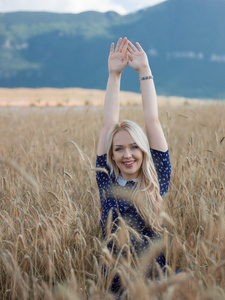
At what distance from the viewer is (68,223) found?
1.70m

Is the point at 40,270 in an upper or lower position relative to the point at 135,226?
lower

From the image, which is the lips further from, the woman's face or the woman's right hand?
the woman's right hand

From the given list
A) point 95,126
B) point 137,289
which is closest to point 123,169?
point 137,289

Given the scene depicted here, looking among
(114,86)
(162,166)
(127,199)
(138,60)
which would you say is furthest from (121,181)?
(138,60)

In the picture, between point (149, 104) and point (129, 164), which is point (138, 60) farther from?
point (129, 164)

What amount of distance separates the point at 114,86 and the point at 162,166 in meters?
0.51

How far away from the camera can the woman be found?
1.56m

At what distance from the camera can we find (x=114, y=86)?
71.7 inches

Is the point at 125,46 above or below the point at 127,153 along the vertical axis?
above

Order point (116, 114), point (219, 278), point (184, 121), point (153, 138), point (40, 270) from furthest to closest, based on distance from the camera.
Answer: point (184, 121) → point (116, 114) → point (153, 138) → point (40, 270) → point (219, 278)

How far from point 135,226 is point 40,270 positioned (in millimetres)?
485

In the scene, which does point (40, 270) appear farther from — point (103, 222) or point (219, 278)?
point (219, 278)

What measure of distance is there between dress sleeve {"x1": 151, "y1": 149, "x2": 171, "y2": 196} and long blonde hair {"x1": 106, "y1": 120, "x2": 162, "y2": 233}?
6 centimetres

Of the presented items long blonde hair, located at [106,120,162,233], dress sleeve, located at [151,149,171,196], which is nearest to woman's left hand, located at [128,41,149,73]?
long blonde hair, located at [106,120,162,233]
